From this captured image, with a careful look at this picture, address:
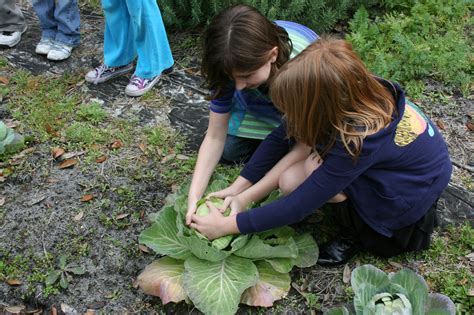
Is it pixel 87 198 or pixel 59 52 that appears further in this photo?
pixel 59 52

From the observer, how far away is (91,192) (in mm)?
3109

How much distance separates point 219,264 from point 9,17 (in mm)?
3236

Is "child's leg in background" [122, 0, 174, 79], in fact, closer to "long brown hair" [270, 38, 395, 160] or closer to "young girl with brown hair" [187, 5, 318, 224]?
"young girl with brown hair" [187, 5, 318, 224]

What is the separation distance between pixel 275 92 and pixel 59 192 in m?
1.68

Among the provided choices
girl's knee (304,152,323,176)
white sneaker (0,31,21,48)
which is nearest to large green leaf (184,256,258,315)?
girl's knee (304,152,323,176)

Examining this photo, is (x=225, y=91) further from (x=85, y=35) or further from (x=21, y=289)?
(x=85, y=35)

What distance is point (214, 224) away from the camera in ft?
7.70

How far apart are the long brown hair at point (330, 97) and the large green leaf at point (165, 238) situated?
2.71 feet

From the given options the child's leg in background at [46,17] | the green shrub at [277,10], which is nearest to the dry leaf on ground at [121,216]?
the green shrub at [277,10]

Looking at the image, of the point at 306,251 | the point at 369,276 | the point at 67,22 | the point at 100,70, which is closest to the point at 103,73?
the point at 100,70

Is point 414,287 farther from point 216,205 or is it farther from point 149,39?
point 149,39

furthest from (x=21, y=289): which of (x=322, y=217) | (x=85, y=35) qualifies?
(x=85, y=35)

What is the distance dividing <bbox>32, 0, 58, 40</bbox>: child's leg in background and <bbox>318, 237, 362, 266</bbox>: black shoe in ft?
10.0

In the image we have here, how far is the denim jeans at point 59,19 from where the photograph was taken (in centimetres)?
425
